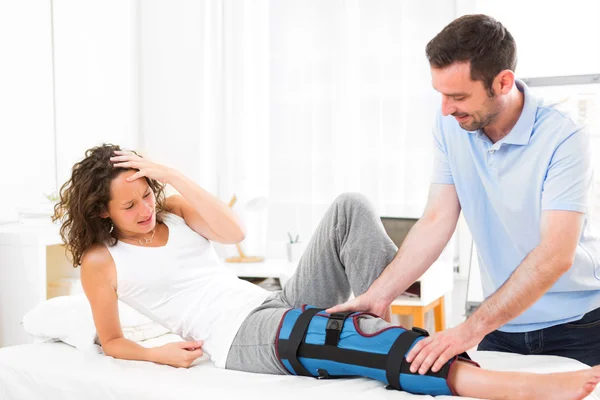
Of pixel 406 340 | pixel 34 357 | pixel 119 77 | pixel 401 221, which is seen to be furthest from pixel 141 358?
pixel 119 77

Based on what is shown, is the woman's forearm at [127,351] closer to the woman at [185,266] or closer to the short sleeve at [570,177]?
the woman at [185,266]

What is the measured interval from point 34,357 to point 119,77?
253 cm

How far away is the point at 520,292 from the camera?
154 cm

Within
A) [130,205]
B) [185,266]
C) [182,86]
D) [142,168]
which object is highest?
[182,86]

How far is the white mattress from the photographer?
156cm

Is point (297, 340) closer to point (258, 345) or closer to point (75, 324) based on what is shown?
point (258, 345)

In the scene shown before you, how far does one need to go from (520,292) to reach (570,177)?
0.98 ft

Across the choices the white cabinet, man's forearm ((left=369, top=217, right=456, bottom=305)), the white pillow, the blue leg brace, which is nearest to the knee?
man's forearm ((left=369, top=217, right=456, bottom=305))

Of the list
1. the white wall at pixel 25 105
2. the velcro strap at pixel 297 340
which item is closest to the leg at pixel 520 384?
the velcro strap at pixel 297 340

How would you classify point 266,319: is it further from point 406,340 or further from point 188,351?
point 406,340

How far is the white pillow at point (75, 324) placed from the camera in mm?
1988

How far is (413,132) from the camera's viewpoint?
3859mm

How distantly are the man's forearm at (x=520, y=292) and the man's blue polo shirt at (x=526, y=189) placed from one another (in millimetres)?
134

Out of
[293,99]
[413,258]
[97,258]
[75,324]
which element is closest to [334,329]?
[413,258]
